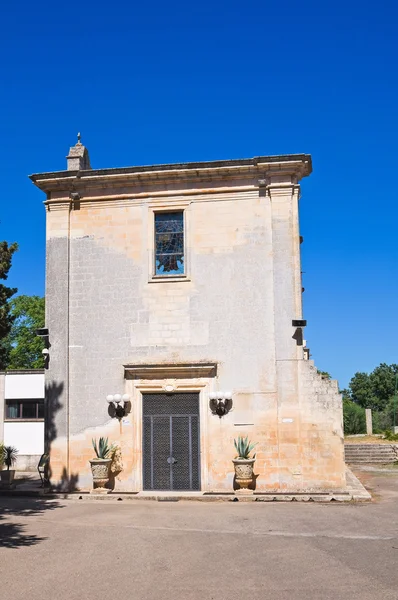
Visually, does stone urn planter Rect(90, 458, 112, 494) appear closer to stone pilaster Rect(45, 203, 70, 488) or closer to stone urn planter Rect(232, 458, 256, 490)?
stone pilaster Rect(45, 203, 70, 488)

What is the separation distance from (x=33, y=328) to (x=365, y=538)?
44669mm

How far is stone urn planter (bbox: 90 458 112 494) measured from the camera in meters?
16.4

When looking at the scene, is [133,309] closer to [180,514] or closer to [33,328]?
Answer: [180,514]

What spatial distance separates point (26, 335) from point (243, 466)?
39.5 m

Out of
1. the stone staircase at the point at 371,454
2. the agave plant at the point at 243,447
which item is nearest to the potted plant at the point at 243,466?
the agave plant at the point at 243,447

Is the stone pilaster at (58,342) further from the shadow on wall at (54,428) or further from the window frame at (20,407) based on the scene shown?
the window frame at (20,407)

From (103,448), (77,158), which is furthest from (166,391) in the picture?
(77,158)

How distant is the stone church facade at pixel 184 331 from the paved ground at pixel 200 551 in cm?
189

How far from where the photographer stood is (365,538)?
1090 cm

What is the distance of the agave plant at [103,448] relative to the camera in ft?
54.4

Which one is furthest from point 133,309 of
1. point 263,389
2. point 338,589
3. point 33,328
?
point 33,328

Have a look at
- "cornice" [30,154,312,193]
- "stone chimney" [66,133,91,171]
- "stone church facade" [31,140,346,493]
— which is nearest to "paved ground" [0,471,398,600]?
"stone church facade" [31,140,346,493]

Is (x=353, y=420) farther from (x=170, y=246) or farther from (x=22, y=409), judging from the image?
(x=170, y=246)

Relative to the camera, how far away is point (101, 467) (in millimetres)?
16375
